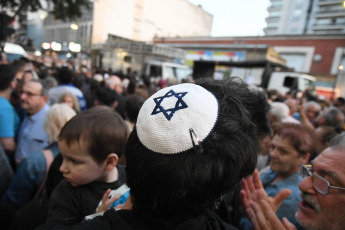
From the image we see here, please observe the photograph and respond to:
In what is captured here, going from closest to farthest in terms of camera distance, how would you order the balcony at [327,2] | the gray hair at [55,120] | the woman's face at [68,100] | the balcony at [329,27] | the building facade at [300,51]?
the gray hair at [55,120] < the woman's face at [68,100] < the building facade at [300,51] < the balcony at [327,2] < the balcony at [329,27]

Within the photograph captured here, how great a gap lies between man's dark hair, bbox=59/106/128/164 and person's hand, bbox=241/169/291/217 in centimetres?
86

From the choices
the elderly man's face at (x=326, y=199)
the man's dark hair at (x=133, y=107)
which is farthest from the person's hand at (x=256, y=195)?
the man's dark hair at (x=133, y=107)

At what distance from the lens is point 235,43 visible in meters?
26.3

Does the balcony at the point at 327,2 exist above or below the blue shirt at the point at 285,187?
above

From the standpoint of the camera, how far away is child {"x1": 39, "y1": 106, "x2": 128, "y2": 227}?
114 centimetres

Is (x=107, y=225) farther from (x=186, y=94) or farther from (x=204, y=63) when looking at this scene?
(x=204, y=63)

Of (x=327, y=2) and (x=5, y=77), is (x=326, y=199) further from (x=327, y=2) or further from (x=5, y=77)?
(x=327, y=2)

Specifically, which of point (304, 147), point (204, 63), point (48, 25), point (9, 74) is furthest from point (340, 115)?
point (48, 25)

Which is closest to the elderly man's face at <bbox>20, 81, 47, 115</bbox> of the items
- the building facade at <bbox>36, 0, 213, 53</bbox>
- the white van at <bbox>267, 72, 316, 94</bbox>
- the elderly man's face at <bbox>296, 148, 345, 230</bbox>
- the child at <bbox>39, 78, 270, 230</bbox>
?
the child at <bbox>39, 78, 270, 230</bbox>

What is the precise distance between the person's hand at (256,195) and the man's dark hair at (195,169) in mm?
727

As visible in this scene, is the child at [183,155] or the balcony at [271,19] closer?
the child at [183,155]

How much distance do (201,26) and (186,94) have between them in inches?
1987

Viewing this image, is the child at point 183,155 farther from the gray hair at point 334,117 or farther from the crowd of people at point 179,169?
the gray hair at point 334,117

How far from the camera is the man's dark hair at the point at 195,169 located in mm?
611
